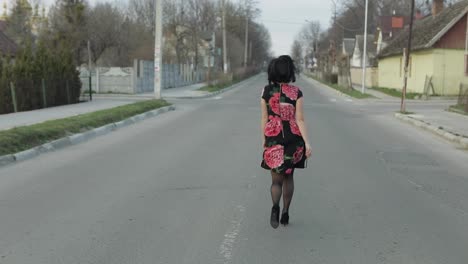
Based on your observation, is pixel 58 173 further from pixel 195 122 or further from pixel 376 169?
pixel 195 122

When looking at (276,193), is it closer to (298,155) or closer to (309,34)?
(298,155)

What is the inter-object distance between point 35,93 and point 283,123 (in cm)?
1831

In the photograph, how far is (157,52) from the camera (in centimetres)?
2584

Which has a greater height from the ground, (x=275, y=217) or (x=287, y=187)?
(x=287, y=187)

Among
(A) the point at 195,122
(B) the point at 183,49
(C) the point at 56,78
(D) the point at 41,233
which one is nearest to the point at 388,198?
(D) the point at 41,233

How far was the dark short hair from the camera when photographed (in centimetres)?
555

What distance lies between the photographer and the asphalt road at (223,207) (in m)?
4.98

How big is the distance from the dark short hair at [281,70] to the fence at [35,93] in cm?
1678

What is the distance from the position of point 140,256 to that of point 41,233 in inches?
49.2

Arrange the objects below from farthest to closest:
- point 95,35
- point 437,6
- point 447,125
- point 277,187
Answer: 1. point 95,35
2. point 437,6
3. point 447,125
4. point 277,187

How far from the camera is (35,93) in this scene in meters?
21.9

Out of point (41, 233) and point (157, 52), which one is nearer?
point (41, 233)

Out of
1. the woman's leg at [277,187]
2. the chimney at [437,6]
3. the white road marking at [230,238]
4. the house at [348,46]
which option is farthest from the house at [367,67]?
the woman's leg at [277,187]

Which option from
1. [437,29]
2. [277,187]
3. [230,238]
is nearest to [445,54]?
[437,29]
